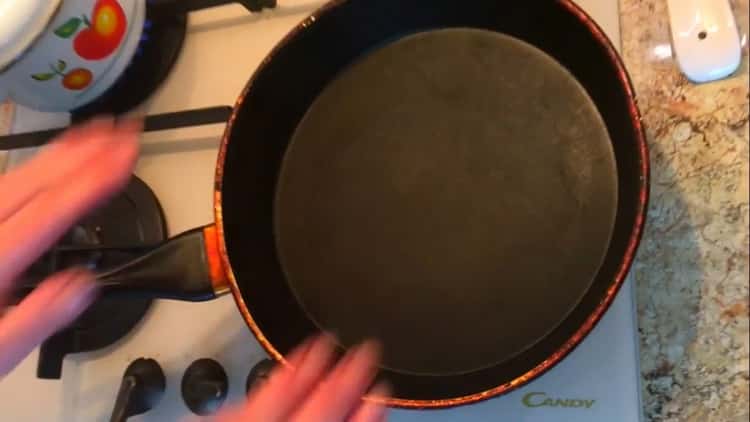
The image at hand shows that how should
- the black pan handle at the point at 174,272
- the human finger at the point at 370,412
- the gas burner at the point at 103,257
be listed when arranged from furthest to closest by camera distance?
the gas burner at the point at 103,257 < the black pan handle at the point at 174,272 < the human finger at the point at 370,412

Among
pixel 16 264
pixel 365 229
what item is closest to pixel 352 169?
pixel 365 229

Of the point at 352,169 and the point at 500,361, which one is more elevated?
the point at 352,169

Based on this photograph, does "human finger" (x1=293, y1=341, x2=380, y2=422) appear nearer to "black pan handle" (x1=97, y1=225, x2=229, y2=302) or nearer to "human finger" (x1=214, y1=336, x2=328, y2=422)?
"human finger" (x1=214, y1=336, x2=328, y2=422)

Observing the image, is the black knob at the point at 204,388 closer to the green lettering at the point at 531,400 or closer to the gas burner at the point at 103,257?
the gas burner at the point at 103,257

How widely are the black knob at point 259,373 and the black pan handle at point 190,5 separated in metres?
0.31

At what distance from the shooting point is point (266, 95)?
695 mm

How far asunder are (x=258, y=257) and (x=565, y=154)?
27cm

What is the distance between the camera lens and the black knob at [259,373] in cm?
66

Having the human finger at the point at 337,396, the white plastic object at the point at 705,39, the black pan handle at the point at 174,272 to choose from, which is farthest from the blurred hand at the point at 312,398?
the white plastic object at the point at 705,39

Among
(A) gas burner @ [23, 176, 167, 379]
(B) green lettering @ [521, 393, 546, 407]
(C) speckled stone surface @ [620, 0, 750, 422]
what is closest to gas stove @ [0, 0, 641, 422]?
(A) gas burner @ [23, 176, 167, 379]

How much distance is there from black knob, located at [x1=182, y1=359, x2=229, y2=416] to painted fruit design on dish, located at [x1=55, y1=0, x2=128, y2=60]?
277mm

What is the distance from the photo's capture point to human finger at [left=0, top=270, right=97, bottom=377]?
0.54 metres

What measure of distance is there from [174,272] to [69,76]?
22cm

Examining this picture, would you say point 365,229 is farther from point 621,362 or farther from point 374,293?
point 621,362
